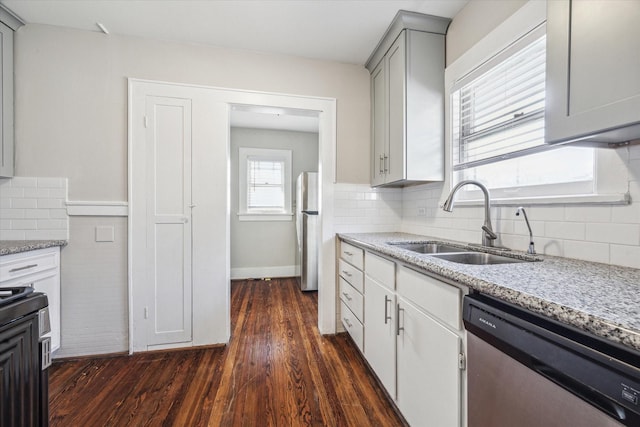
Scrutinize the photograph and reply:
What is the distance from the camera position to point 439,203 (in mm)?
1998

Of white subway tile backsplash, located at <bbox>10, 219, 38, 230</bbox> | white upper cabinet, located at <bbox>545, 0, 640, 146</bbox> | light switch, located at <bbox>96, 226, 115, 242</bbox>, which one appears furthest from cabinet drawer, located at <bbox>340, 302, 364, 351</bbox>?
white subway tile backsplash, located at <bbox>10, 219, 38, 230</bbox>

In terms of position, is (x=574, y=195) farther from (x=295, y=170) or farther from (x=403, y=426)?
(x=295, y=170)

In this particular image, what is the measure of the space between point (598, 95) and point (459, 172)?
111cm

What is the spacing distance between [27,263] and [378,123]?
106 inches

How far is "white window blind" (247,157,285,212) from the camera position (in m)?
4.27

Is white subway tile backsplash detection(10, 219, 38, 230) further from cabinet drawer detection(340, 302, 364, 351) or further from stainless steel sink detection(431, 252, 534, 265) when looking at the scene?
stainless steel sink detection(431, 252, 534, 265)

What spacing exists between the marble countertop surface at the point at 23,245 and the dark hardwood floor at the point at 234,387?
0.88 meters

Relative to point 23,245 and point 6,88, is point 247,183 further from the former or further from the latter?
point 23,245

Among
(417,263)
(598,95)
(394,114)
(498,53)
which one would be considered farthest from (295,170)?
(598,95)

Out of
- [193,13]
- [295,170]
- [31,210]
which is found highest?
[193,13]

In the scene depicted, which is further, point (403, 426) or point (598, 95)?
point (403, 426)

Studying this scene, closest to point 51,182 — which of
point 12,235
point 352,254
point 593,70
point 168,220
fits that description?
point 12,235

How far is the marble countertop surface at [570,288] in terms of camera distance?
1.70ft

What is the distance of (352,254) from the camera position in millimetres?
2070
